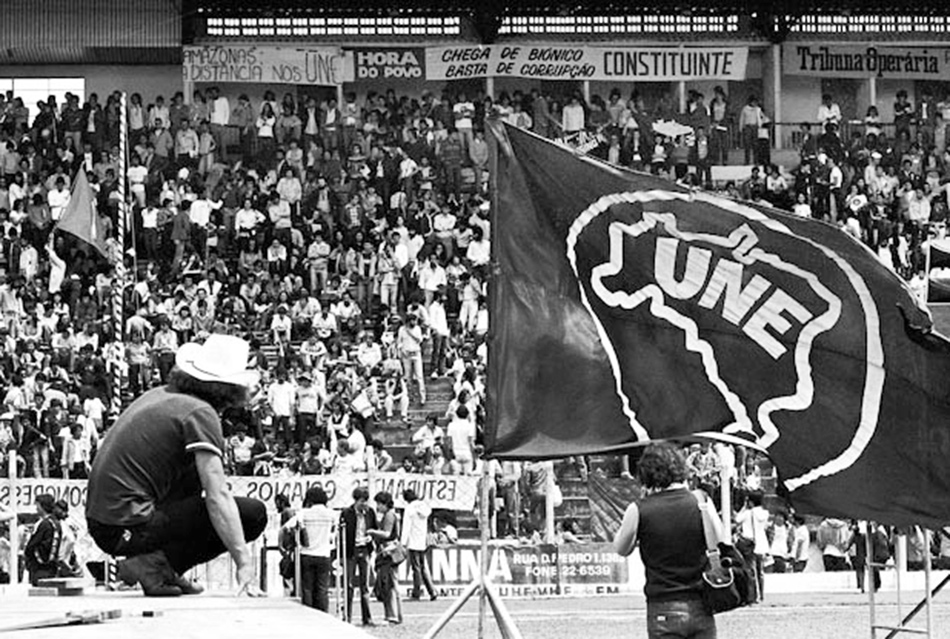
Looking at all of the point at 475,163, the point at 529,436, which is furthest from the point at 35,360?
the point at 529,436

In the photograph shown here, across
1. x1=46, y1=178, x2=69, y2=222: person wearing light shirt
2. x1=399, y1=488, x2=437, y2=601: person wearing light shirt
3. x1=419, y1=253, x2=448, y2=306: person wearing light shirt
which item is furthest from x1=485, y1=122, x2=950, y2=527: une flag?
x1=46, y1=178, x2=69, y2=222: person wearing light shirt

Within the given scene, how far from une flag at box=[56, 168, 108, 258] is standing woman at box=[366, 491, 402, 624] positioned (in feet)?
36.5

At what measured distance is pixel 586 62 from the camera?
4359 cm

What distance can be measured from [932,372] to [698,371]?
1.23 metres

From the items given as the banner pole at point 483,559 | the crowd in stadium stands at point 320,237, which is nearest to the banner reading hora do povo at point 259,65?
the crowd in stadium stands at point 320,237

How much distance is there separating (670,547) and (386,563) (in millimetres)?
13025

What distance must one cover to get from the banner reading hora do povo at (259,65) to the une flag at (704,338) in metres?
31.1

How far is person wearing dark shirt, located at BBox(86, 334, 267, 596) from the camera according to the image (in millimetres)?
7777

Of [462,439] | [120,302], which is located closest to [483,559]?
[462,439]

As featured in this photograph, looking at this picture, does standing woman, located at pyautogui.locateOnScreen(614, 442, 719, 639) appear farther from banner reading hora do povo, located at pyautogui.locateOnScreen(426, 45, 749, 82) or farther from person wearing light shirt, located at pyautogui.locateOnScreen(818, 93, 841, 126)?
person wearing light shirt, located at pyautogui.locateOnScreen(818, 93, 841, 126)

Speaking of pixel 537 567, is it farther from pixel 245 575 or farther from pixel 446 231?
pixel 245 575

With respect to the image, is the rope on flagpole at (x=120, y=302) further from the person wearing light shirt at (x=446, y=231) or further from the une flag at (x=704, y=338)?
the une flag at (x=704, y=338)

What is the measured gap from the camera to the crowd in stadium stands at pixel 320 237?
3098 centimetres

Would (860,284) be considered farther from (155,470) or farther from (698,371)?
(155,470)
